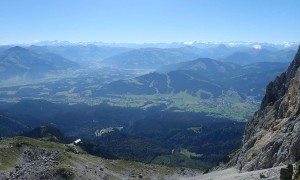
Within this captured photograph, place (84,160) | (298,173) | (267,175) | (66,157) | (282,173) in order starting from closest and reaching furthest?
(298,173) < (282,173) < (267,175) < (66,157) < (84,160)

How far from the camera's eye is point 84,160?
132625 millimetres

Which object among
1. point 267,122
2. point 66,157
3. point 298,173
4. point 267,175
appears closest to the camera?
point 298,173

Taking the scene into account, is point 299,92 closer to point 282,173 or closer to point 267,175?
point 267,175

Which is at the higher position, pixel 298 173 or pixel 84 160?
pixel 298 173

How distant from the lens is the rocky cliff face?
75.2m

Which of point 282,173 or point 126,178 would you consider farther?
point 126,178

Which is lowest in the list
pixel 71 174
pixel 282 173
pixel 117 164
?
pixel 117 164

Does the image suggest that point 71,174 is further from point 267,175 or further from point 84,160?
point 267,175

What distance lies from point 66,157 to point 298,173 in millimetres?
89185

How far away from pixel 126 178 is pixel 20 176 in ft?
118

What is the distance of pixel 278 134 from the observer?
90438mm

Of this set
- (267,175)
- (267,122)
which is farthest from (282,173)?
(267,122)

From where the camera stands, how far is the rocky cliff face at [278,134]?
7525 cm

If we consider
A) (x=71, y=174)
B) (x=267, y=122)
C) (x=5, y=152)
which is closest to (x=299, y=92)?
(x=267, y=122)
